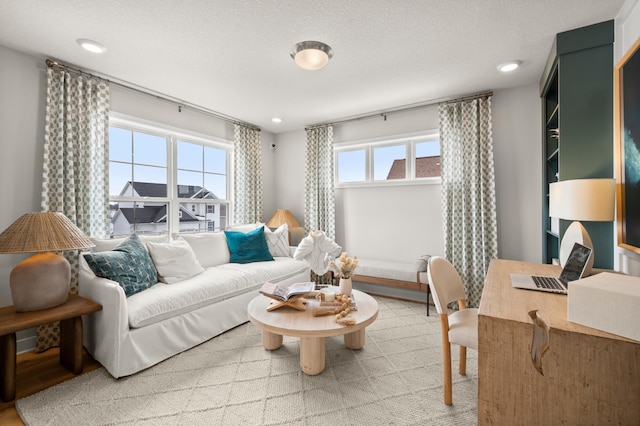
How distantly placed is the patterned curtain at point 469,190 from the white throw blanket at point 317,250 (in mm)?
1441

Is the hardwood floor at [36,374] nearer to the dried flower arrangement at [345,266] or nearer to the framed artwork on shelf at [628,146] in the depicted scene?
the dried flower arrangement at [345,266]

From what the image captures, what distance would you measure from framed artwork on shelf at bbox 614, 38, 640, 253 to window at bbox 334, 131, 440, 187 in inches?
75.1

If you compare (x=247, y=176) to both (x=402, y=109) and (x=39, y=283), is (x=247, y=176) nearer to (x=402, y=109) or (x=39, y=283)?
(x=402, y=109)

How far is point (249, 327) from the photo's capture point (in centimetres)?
283

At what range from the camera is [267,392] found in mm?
1822

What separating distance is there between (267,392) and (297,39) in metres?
2.52

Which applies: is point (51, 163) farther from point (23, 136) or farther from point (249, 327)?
point (249, 327)

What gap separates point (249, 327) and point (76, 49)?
9.31 feet

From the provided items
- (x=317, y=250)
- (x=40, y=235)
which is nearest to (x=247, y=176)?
(x=317, y=250)

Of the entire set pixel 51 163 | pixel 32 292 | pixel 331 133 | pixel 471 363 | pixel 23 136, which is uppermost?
pixel 331 133

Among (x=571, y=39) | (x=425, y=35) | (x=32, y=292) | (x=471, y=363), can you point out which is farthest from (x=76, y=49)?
(x=471, y=363)

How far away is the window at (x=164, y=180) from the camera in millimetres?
3092

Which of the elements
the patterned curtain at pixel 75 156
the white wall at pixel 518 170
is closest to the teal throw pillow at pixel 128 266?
the patterned curtain at pixel 75 156

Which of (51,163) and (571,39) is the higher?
(571,39)
